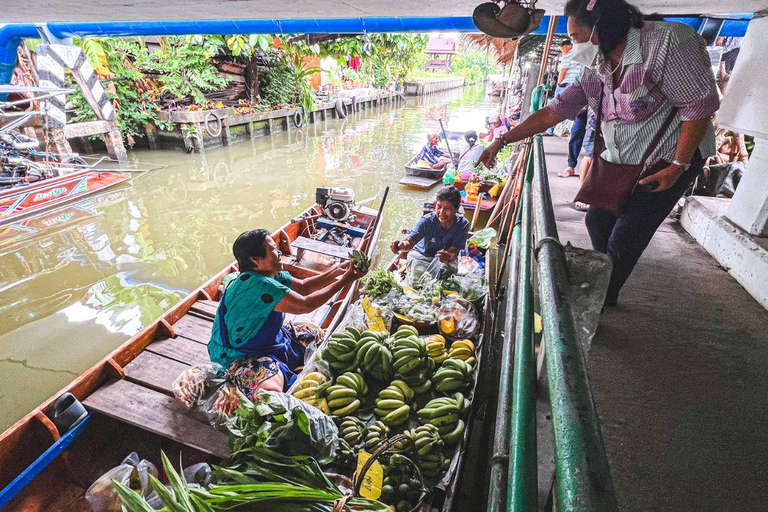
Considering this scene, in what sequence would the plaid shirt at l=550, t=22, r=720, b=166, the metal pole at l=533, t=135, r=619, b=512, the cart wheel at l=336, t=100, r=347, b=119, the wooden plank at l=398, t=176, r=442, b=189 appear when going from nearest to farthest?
1. the metal pole at l=533, t=135, r=619, b=512
2. the plaid shirt at l=550, t=22, r=720, b=166
3. the wooden plank at l=398, t=176, r=442, b=189
4. the cart wheel at l=336, t=100, r=347, b=119

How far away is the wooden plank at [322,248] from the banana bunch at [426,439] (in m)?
3.86

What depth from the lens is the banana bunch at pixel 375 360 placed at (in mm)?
2748

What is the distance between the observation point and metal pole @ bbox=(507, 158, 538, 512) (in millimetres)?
656

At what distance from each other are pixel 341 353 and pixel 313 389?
331mm

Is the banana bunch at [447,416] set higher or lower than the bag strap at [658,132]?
lower

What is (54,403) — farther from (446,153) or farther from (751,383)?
(446,153)

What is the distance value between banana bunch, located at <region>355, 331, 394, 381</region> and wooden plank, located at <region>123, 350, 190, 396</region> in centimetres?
189

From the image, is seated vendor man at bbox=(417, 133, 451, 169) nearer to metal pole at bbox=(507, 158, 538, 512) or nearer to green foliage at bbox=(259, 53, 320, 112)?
green foliage at bbox=(259, 53, 320, 112)

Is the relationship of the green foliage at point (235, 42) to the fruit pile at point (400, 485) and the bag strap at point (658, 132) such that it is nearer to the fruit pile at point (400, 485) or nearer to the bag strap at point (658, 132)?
the bag strap at point (658, 132)

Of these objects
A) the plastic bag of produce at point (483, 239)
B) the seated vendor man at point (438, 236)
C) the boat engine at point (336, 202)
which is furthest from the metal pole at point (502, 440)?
the boat engine at point (336, 202)

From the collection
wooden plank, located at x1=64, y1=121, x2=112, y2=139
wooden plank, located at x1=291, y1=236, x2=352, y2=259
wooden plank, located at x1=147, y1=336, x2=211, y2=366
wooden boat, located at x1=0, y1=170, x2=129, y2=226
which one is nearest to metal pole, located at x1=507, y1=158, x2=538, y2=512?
wooden plank, located at x1=147, y1=336, x2=211, y2=366

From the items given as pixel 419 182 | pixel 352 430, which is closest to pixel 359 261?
pixel 352 430

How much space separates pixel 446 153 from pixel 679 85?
1156cm

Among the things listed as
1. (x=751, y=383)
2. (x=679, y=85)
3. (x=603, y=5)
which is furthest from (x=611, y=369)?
(x=603, y=5)
